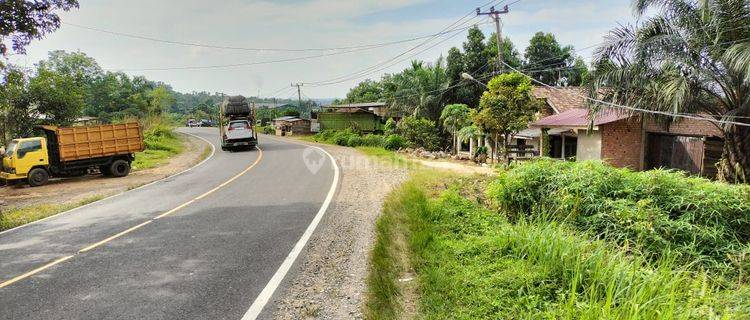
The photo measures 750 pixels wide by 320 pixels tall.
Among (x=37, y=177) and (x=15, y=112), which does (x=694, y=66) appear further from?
(x=15, y=112)

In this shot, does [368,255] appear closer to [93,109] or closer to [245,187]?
[245,187]

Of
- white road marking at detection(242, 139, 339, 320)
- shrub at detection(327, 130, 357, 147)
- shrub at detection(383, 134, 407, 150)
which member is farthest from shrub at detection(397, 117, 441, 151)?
Answer: white road marking at detection(242, 139, 339, 320)

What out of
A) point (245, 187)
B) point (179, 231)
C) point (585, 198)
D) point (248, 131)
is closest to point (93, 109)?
point (248, 131)

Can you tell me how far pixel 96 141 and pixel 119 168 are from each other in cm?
158

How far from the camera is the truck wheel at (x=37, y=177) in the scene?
59.6ft

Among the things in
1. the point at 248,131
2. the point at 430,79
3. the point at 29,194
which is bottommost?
the point at 29,194

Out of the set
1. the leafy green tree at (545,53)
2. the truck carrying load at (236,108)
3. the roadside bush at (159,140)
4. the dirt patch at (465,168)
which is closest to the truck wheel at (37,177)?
the truck carrying load at (236,108)

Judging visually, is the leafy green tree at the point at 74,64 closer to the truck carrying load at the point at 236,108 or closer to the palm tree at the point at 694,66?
the truck carrying load at the point at 236,108

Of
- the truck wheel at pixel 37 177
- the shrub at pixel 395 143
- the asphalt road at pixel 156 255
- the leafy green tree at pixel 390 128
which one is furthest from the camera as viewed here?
the leafy green tree at pixel 390 128

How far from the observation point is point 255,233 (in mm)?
8602

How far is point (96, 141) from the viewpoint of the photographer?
1983 centimetres

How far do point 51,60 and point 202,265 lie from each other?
252ft

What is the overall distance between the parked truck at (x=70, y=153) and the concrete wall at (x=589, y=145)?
2090cm

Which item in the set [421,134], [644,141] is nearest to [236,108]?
[421,134]
